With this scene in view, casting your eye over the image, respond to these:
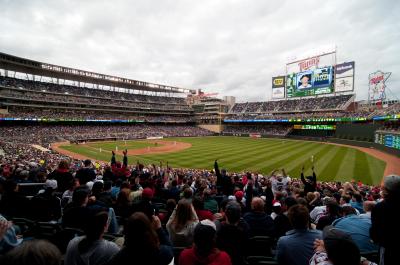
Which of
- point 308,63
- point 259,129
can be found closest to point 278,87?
point 308,63

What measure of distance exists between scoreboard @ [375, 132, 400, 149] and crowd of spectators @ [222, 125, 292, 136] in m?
34.6

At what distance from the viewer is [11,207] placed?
5609mm

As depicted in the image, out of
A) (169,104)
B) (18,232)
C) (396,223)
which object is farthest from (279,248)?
(169,104)

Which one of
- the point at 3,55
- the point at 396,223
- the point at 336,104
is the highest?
the point at 3,55

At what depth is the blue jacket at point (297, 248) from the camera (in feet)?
11.3

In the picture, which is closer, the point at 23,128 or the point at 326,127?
the point at 23,128

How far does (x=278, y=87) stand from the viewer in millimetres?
86750

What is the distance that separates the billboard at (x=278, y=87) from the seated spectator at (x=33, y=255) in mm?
91150

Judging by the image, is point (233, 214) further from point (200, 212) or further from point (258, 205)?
point (200, 212)

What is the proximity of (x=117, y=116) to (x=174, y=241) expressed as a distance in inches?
3559

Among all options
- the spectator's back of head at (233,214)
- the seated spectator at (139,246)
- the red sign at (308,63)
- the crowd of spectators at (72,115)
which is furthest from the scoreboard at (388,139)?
the crowd of spectators at (72,115)

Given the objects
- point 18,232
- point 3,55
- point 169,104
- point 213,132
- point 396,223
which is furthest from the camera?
point 169,104

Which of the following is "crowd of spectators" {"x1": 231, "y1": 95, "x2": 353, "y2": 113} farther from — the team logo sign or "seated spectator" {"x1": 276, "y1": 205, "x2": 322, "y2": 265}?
"seated spectator" {"x1": 276, "y1": 205, "x2": 322, "y2": 265}

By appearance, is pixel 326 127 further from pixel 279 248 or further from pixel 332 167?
pixel 279 248
